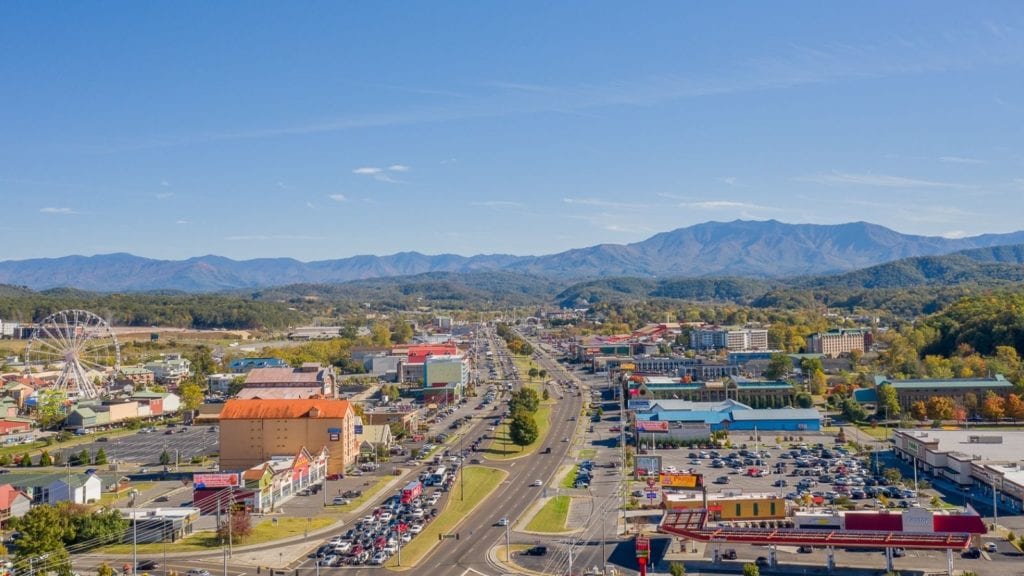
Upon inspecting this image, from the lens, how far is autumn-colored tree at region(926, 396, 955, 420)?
47.4m

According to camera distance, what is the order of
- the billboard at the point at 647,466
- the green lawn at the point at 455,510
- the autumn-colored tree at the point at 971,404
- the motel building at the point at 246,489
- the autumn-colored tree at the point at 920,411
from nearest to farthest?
the green lawn at the point at 455,510 < the motel building at the point at 246,489 < the billboard at the point at 647,466 < the autumn-colored tree at the point at 920,411 < the autumn-colored tree at the point at 971,404

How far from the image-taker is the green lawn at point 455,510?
989 inches

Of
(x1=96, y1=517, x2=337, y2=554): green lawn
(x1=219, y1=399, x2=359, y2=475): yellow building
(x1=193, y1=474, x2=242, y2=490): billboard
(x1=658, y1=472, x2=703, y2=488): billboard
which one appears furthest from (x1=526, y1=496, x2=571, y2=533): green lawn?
(x1=219, y1=399, x2=359, y2=475): yellow building

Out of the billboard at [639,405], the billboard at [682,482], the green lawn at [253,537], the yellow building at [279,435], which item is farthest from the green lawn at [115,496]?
the billboard at [639,405]

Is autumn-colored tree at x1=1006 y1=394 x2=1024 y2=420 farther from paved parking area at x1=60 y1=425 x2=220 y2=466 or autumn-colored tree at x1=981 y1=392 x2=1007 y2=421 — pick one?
paved parking area at x1=60 y1=425 x2=220 y2=466

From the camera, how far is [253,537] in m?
27.0

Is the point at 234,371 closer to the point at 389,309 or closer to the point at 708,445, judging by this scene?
the point at 708,445

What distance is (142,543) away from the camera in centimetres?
2681

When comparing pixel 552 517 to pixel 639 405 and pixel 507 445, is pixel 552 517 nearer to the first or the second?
pixel 507 445

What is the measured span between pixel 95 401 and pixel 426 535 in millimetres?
37315

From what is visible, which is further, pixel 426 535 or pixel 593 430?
pixel 593 430

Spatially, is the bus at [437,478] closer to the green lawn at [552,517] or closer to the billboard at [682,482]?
the green lawn at [552,517]

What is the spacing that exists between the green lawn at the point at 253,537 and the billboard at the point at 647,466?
41.3 ft

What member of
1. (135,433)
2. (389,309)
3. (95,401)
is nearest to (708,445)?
(135,433)
